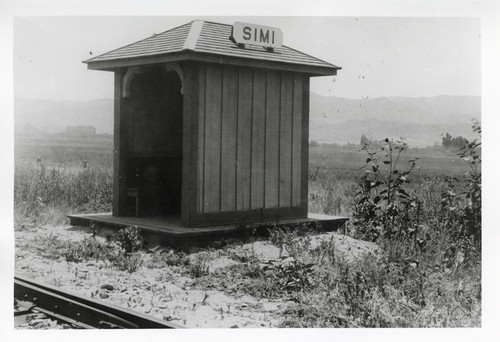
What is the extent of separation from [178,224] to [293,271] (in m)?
3.15

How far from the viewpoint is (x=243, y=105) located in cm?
981

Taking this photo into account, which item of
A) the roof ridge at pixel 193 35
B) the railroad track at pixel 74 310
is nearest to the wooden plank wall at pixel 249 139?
the roof ridge at pixel 193 35

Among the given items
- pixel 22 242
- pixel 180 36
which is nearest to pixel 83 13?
pixel 180 36

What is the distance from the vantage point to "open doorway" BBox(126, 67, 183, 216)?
10.8 metres

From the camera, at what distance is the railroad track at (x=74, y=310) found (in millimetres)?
5621

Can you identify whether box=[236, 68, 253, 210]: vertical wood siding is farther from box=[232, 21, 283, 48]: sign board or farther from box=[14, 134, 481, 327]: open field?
box=[14, 134, 481, 327]: open field

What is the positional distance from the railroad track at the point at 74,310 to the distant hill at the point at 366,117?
47105 millimetres

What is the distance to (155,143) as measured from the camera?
11.2 meters

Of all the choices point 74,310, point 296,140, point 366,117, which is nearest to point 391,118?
point 366,117

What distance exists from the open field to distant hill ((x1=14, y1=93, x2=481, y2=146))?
4478 centimetres

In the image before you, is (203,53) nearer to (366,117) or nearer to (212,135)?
(212,135)

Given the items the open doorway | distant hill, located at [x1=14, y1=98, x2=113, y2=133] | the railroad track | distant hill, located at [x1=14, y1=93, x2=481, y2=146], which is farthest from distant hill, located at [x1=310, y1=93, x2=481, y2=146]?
the railroad track
